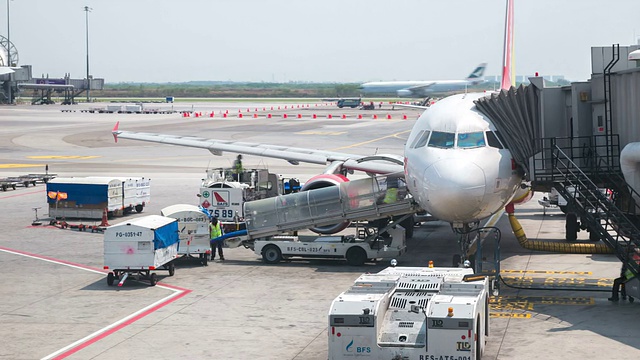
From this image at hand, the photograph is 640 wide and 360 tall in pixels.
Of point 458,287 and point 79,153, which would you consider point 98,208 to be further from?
point 79,153

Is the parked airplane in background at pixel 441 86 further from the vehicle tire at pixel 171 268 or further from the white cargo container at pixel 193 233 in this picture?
the vehicle tire at pixel 171 268

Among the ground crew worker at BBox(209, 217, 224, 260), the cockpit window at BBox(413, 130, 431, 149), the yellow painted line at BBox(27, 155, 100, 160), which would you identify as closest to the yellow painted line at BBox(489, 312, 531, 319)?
the cockpit window at BBox(413, 130, 431, 149)

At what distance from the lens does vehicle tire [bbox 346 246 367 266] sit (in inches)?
1199

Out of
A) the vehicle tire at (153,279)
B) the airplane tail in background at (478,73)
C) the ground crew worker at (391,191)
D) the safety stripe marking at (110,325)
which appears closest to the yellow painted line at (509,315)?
the ground crew worker at (391,191)

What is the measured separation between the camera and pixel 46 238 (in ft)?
120

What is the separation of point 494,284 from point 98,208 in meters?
21.6

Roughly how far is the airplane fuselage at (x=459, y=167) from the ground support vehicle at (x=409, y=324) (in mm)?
4696

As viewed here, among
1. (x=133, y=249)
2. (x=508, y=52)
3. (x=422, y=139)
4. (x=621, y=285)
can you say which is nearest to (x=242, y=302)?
(x=133, y=249)

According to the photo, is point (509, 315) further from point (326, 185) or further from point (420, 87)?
point (420, 87)

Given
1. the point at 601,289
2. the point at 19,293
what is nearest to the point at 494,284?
the point at 601,289

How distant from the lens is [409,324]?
18.3m

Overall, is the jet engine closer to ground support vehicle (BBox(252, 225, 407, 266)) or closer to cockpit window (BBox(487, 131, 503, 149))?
ground support vehicle (BBox(252, 225, 407, 266))

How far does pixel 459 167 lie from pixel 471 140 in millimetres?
1430

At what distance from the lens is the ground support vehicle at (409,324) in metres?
17.2
